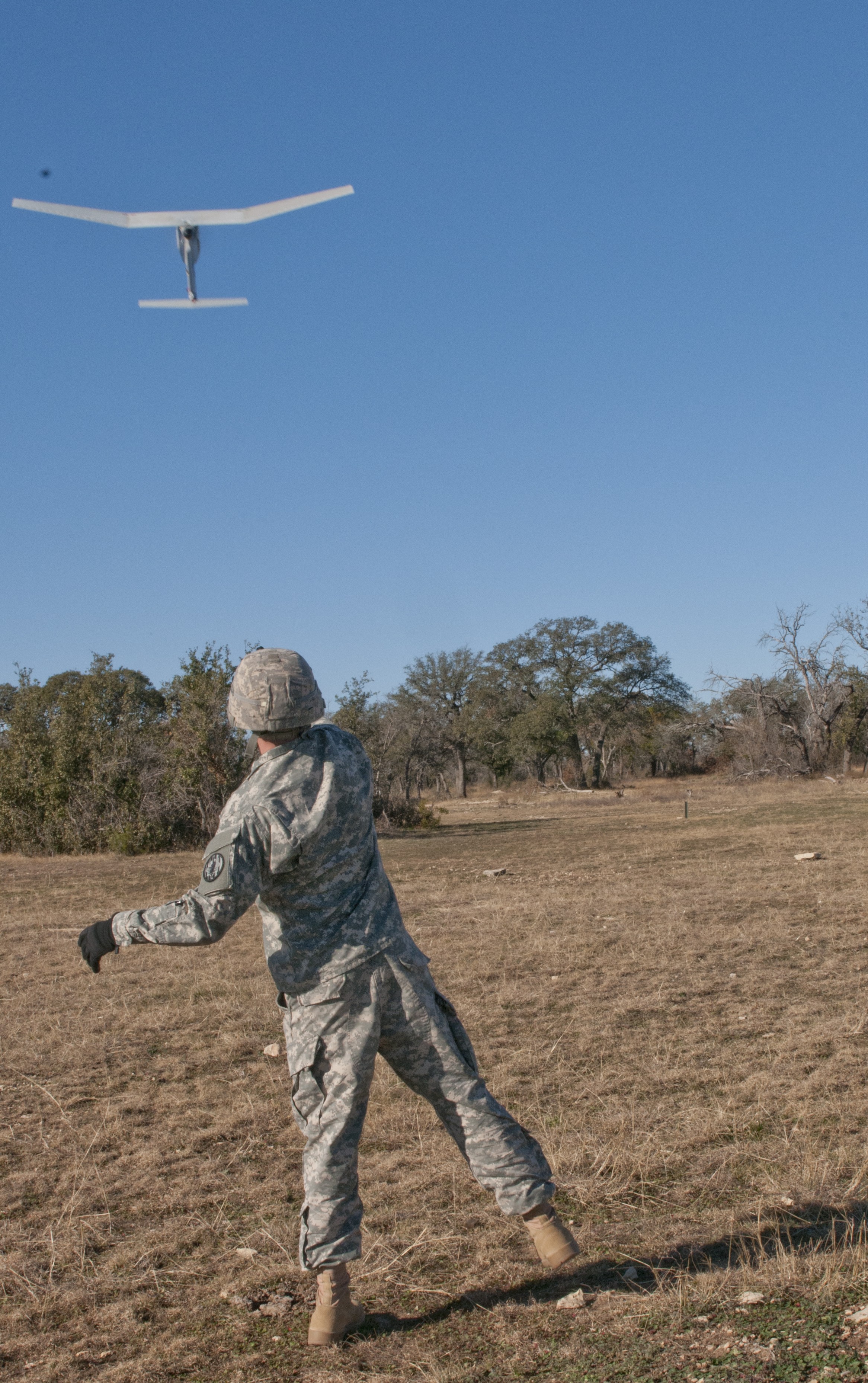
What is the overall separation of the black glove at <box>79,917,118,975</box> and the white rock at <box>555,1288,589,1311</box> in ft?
5.56

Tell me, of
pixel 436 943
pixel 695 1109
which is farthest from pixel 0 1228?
pixel 436 943

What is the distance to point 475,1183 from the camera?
419 cm

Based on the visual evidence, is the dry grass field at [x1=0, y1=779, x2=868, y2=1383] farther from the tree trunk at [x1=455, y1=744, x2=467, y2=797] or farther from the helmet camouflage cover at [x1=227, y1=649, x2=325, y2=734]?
the tree trunk at [x1=455, y1=744, x2=467, y2=797]

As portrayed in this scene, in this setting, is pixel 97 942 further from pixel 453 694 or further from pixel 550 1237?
pixel 453 694

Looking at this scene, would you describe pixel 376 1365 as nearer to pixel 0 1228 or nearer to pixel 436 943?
pixel 0 1228

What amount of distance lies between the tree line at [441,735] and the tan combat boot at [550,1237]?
22.5m

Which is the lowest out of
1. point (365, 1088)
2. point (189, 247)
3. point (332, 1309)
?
point (332, 1309)

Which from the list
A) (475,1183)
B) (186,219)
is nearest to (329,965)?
(475,1183)

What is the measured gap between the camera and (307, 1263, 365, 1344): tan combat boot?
9.78ft

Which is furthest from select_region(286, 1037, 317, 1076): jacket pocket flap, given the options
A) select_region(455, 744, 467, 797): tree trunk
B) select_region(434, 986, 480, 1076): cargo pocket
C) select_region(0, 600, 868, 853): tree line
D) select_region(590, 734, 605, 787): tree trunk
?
select_region(455, 744, 467, 797): tree trunk

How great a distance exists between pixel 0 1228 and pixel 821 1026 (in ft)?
14.9

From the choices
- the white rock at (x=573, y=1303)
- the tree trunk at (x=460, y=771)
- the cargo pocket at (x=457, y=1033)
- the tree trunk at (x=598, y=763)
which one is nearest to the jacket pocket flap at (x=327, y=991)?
the cargo pocket at (x=457, y=1033)

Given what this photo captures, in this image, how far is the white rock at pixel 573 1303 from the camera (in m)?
3.12

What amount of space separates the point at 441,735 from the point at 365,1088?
55.0 meters
